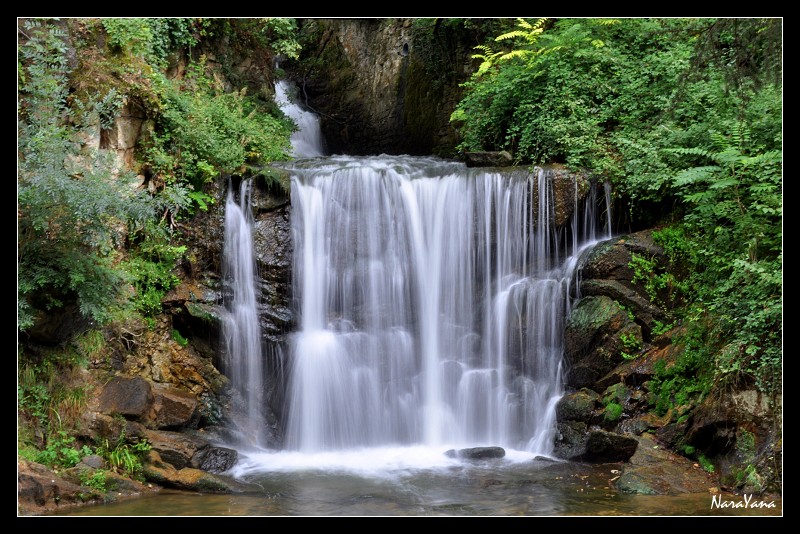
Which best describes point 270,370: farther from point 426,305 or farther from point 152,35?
point 152,35

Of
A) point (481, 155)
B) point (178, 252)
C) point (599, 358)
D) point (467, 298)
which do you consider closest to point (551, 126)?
point (481, 155)

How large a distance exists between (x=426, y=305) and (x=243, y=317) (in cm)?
285

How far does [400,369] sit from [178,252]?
3.83 meters

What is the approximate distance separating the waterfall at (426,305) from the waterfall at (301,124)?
5963mm

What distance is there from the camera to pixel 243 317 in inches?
438

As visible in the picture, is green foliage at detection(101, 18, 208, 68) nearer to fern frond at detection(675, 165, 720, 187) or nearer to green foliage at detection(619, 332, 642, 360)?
fern frond at detection(675, 165, 720, 187)

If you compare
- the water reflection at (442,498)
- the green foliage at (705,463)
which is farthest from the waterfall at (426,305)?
the green foliage at (705,463)

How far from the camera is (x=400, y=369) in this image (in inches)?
440

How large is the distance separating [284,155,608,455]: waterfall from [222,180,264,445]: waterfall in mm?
540

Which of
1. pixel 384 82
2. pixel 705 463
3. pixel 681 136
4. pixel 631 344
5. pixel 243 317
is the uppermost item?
pixel 384 82

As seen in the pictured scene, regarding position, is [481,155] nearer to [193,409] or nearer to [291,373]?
[291,373]

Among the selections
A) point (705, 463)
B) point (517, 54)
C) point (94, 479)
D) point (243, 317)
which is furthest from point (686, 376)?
point (94, 479)

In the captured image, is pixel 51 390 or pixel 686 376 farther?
pixel 686 376
